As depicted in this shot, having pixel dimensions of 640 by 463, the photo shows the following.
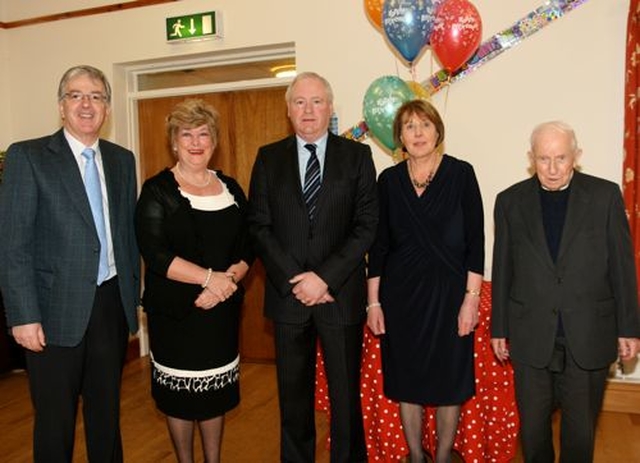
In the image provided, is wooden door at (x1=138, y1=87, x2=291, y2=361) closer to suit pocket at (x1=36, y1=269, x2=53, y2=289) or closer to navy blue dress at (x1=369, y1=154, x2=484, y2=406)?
navy blue dress at (x1=369, y1=154, x2=484, y2=406)

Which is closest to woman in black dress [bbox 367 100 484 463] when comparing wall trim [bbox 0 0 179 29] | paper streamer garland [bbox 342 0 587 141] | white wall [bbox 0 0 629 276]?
paper streamer garland [bbox 342 0 587 141]

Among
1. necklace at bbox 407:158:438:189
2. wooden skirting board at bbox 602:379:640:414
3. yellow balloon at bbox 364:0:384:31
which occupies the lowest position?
wooden skirting board at bbox 602:379:640:414

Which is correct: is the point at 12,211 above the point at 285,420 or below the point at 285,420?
above

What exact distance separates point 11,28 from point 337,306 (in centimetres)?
415

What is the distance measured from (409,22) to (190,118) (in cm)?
153

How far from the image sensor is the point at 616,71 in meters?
3.45

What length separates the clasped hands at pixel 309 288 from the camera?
7.30 feet

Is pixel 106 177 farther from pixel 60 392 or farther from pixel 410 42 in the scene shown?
pixel 410 42

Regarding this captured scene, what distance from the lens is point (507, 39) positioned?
143 inches

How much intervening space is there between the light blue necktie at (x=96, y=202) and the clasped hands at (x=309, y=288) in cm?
68

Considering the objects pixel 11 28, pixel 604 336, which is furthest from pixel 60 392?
pixel 11 28

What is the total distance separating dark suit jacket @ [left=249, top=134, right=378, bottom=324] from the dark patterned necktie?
25mm

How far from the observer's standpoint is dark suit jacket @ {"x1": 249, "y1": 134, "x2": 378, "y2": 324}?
7.45ft

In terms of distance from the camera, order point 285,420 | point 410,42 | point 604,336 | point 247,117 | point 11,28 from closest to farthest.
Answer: point 604,336, point 285,420, point 410,42, point 247,117, point 11,28
